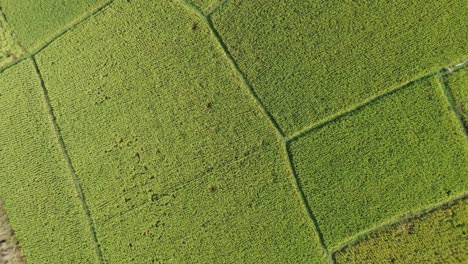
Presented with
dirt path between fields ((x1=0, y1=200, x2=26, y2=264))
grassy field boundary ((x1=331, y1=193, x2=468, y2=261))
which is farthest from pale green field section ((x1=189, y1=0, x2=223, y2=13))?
dirt path between fields ((x1=0, y1=200, x2=26, y2=264))

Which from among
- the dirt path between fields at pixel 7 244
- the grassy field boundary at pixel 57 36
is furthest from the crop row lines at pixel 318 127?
the dirt path between fields at pixel 7 244

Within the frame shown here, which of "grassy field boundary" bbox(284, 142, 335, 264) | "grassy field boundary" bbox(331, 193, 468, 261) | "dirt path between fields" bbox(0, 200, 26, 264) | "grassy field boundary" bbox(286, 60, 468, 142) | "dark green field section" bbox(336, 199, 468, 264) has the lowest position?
"dark green field section" bbox(336, 199, 468, 264)

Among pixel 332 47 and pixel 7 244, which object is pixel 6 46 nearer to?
pixel 7 244

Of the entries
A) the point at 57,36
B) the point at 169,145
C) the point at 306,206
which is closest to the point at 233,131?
the point at 169,145

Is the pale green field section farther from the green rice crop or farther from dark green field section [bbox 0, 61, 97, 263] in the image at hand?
dark green field section [bbox 0, 61, 97, 263]

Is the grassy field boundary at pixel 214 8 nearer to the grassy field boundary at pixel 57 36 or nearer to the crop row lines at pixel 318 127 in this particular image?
the crop row lines at pixel 318 127

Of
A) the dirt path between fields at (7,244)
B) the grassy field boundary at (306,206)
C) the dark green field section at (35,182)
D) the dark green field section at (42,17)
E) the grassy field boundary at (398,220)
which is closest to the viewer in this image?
the grassy field boundary at (398,220)
